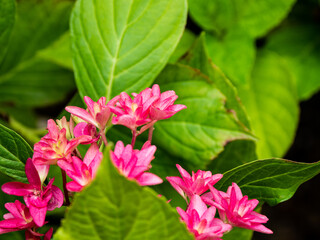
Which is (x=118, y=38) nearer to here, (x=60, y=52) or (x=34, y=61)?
(x=60, y=52)

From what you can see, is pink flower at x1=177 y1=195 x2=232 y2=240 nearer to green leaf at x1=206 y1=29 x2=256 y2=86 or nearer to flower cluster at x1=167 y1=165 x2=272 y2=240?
flower cluster at x1=167 y1=165 x2=272 y2=240

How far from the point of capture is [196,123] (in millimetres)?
859

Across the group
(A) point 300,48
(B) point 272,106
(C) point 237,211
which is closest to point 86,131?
(C) point 237,211

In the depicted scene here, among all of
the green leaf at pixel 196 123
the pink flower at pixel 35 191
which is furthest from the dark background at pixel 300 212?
the pink flower at pixel 35 191

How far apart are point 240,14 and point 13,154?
2.43 feet

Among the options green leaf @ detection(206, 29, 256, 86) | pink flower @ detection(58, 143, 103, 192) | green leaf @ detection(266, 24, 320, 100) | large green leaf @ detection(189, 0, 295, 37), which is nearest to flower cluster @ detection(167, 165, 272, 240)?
pink flower @ detection(58, 143, 103, 192)

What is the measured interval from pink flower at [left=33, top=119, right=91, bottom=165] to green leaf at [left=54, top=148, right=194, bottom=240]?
0.12m

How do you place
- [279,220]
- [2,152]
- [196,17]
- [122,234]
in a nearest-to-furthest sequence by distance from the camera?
[122,234]
[2,152]
[196,17]
[279,220]

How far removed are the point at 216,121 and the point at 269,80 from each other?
417mm

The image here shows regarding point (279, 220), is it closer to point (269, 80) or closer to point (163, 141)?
point (269, 80)

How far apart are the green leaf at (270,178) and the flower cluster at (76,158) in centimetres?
15

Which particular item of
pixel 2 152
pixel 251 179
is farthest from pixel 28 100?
pixel 251 179

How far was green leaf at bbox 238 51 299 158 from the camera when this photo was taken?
1124 millimetres

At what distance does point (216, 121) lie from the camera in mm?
843
